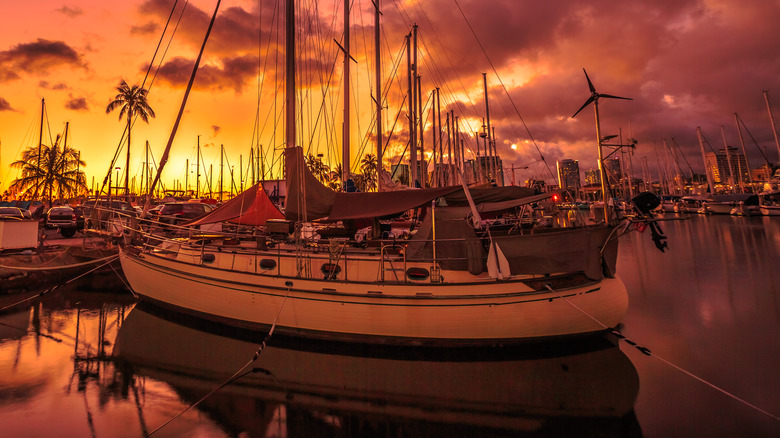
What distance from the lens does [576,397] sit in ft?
19.1

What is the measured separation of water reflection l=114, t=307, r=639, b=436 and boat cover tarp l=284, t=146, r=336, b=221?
3.40 metres

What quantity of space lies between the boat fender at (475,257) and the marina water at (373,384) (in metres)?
2.04

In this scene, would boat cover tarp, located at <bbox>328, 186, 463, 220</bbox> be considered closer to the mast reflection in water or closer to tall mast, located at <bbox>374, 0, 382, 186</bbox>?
the mast reflection in water

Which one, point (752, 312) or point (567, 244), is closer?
point (567, 244)

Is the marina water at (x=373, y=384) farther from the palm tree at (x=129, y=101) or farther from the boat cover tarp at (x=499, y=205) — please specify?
the palm tree at (x=129, y=101)

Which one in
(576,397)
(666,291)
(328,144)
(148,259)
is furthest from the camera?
(328,144)

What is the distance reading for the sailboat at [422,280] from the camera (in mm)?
6824

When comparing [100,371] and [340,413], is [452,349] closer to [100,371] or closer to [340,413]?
[340,413]

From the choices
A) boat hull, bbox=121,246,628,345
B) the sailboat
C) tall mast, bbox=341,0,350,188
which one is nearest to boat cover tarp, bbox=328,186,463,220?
the sailboat

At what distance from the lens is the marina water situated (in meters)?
5.21

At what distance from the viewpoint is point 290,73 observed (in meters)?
8.90

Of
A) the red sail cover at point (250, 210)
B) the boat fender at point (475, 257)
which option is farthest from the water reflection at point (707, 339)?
the red sail cover at point (250, 210)

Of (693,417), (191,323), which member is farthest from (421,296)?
(191,323)

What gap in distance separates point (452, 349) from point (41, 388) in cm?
872
